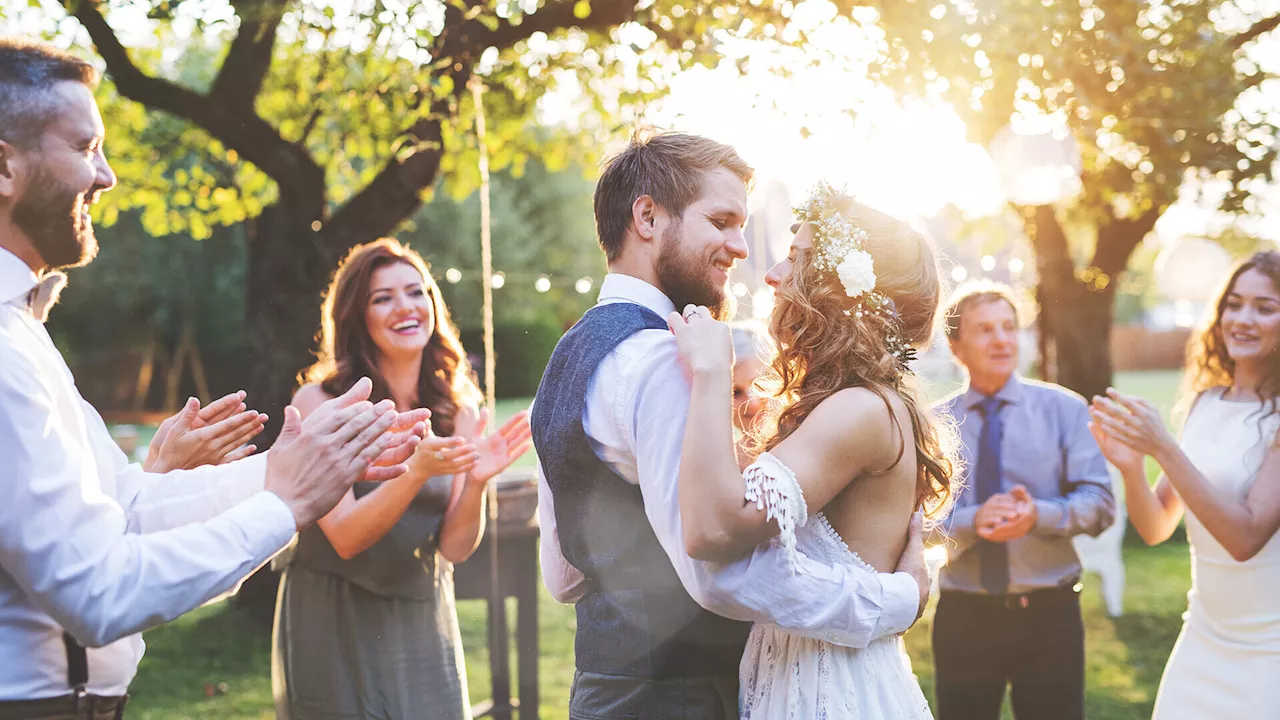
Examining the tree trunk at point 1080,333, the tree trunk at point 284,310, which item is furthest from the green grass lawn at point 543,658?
the tree trunk at point 1080,333

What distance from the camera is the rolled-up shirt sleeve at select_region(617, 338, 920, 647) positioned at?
2.01 meters

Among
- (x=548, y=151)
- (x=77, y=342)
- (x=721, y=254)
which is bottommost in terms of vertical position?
(x=77, y=342)

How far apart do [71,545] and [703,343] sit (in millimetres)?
1132

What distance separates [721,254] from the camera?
7.60 feet

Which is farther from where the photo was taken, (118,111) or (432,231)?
(432,231)

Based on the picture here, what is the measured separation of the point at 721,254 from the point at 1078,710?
107 inches

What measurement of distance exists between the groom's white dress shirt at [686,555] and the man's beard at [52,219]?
1.03m

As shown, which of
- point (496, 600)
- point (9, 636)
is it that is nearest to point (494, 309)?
point (496, 600)

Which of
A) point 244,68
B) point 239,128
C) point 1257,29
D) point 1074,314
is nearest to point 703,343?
point 239,128

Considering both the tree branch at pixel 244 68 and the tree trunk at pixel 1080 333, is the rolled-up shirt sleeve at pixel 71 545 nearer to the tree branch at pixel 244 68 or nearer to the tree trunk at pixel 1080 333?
the tree branch at pixel 244 68

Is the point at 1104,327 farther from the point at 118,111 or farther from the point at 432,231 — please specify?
the point at 432,231

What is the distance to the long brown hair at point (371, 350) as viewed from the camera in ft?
11.6

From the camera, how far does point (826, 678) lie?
2209 millimetres

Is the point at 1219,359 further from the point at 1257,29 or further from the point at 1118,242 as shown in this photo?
the point at 1118,242
